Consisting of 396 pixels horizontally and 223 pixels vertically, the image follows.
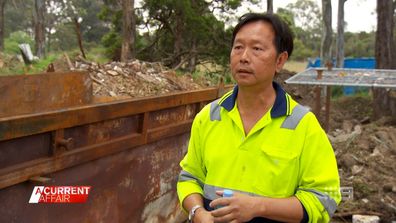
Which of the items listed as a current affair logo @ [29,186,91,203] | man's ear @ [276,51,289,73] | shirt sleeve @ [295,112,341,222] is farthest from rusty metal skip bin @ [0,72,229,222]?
shirt sleeve @ [295,112,341,222]

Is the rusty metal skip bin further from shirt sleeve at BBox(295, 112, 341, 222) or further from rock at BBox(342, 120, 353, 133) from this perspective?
rock at BBox(342, 120, 353, 133)

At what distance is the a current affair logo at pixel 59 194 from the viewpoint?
2451 mm

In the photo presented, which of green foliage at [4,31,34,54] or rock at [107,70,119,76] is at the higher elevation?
green foliage at [4,31,34,54]

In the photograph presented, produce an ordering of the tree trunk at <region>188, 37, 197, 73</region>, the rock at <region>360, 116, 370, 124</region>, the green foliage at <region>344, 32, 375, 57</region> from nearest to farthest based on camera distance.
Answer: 1. the rock at <region>360, 116, 370, 124</region>
2. the tree trunk at <region>188, 37, 197, 73</region>
3. the green foliage at <region>344, 32, 375, 57</region>

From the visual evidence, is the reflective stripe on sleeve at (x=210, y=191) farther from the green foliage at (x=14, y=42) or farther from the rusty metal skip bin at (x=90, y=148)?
the green foliage at (x=14, y=42)

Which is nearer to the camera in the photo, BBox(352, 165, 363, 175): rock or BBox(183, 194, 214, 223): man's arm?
BBox(183, 194, 214, 223): man's arm

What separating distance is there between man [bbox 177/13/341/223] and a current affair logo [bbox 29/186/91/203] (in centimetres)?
87

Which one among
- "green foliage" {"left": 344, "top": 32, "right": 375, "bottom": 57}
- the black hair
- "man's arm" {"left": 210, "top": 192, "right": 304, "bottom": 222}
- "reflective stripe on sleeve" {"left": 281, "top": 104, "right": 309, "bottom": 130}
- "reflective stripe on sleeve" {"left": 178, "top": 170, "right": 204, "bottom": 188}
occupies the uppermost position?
"green foliage" {"left": 344, "top": 32, "right": 375, "bottom": 57}

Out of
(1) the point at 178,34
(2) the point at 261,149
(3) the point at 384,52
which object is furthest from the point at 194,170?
(1) the point at 178,34

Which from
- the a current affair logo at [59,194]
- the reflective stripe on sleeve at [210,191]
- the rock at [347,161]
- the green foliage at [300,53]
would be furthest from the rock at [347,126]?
the green foliage at [300,53]

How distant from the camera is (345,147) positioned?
8.09 m

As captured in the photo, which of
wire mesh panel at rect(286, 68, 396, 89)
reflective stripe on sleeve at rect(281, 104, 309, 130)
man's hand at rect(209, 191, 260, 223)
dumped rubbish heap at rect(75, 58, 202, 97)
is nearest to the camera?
man's hand at rect(209, 191, 260, 223)

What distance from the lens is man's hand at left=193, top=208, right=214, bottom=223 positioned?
1.83 m

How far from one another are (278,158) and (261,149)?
0.24 feet
